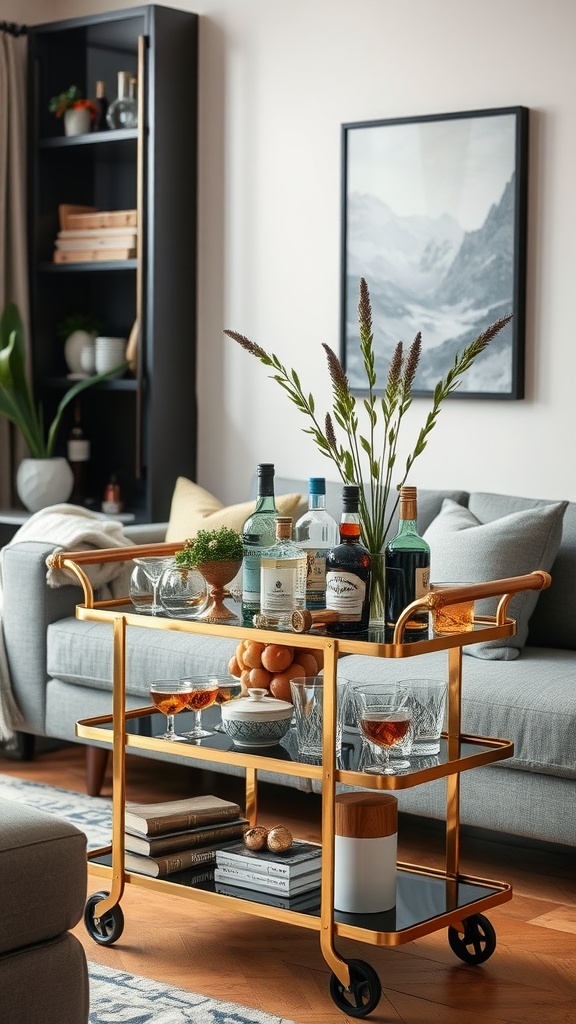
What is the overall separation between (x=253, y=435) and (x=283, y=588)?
88.6 inches

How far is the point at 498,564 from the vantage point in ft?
11.4

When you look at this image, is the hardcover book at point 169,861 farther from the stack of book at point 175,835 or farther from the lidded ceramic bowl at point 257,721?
the lidded ceramic bowl at point 257,721

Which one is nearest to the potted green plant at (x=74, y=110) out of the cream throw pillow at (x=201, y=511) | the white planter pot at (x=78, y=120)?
the white planter pot at (x=78, y=120)

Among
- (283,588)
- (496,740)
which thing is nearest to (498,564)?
(496,740)

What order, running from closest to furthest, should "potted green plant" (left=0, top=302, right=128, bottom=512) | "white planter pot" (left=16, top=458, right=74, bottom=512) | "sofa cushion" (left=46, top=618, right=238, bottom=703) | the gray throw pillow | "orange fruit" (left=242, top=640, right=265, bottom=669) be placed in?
"orange fruit" (left=242, top=640, right=265, bottom=669) < the gray throw pillow < "sofa cushion" (left=46, top=618, right=238, bottom=703) < "potted green plant" (left=0, top=302, right=128, bottom=512) < "white planter pot" (left=16, top=458, right=74, bottom=512)

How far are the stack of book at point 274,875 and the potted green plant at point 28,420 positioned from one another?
2368mm

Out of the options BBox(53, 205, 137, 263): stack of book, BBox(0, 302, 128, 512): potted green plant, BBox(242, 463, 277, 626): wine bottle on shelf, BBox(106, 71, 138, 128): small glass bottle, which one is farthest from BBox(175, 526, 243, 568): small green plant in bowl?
BBox(106, 71, 138, 128): small glass bottle

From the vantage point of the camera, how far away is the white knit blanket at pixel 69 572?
3.91m

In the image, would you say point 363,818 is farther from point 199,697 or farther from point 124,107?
point 124,107

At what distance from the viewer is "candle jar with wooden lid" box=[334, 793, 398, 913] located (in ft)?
8.27

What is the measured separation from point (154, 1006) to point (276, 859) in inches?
13.4

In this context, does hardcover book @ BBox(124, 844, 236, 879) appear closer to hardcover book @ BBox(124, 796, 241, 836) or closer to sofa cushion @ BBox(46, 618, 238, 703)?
hardcover book @ BBox(124, 796, 241, 836)

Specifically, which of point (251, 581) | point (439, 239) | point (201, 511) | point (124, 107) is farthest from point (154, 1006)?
point (124, 107)

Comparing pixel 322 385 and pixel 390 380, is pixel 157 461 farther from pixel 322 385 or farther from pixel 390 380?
pixel 390 380
